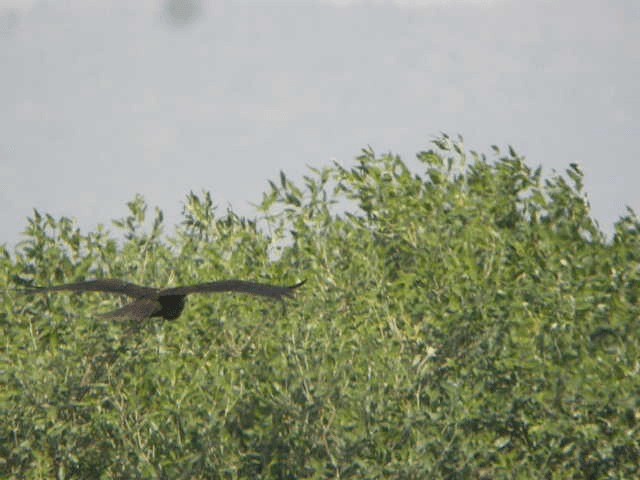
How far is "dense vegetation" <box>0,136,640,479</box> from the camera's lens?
49.8 ft

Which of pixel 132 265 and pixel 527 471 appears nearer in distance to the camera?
pixel 527 471

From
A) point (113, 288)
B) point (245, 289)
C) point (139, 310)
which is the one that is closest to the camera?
point (245, 289)

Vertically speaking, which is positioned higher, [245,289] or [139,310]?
[139,310]

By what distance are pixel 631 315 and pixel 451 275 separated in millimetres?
2536

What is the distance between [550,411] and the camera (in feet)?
51.2

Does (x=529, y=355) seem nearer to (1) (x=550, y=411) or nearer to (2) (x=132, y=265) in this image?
(1) (x=550, y=411)

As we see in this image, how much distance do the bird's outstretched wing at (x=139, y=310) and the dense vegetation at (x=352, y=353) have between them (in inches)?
51.4

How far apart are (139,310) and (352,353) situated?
272 cm

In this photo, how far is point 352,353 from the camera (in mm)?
15289

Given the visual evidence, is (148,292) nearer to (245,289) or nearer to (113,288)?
(113,288)

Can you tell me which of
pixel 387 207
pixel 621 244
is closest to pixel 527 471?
pixel 621 244

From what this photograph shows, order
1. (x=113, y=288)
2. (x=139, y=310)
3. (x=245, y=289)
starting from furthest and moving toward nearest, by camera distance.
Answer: (x=113, y=288) < (x=139, y=310) < (x=245, y=289)

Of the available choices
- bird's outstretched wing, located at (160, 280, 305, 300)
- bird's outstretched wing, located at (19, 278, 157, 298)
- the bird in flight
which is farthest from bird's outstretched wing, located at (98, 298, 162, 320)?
bird's outstretched wing, located at (160, 280, 305, 300)

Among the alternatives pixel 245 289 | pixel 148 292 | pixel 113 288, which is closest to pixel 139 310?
pixel 148 292
